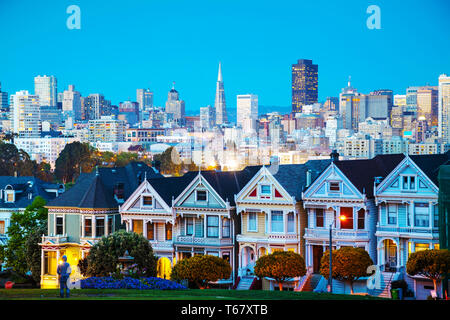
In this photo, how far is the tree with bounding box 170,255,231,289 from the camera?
111 ft

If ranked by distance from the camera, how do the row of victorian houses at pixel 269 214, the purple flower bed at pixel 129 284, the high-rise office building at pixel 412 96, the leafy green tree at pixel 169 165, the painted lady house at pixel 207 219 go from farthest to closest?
the leafy green tree at pixel 169 165, the high-rise office building at pixel 412 96, the painted lady house at pixel 207 219, the row of victorian houses at pixel 269 214, the purple flower bed at pixel 129 284

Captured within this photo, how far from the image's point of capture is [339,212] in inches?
1369

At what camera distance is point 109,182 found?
4203 centimetres

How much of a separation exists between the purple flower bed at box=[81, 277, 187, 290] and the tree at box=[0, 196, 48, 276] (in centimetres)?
1717

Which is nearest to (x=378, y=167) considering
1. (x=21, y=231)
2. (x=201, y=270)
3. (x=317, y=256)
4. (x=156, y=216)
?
(x=317, y=256)

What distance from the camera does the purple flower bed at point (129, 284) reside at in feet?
87.8

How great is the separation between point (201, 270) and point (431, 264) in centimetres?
911

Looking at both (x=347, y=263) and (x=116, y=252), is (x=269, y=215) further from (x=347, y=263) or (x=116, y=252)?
(x=116, y=252)

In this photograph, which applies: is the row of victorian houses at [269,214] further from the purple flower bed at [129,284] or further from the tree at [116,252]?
the purple flower bed at [129,284]

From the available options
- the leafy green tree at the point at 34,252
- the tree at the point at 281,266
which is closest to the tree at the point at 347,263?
the tree at the point at 281,266

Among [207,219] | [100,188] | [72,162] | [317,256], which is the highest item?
[72,162]

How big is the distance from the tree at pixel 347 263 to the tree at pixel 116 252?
7457mm

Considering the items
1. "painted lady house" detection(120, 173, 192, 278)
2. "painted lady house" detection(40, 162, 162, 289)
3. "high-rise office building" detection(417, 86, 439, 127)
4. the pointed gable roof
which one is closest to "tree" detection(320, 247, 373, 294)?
the pointed gable roof
